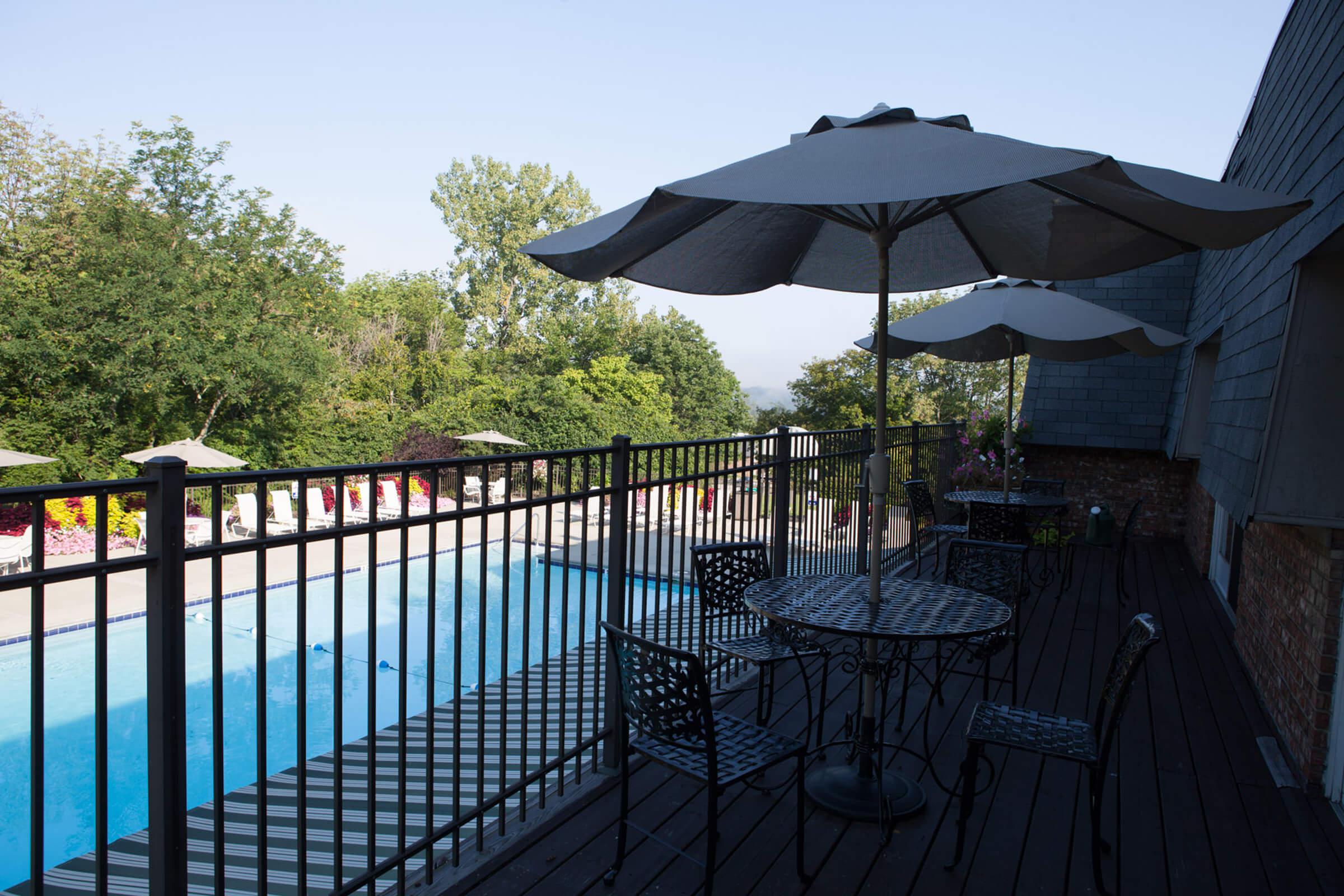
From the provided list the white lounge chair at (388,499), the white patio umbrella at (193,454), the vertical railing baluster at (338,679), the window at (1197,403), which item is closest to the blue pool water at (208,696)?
the vertical railing baluster at (338,679)

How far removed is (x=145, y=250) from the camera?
19781 millimetres

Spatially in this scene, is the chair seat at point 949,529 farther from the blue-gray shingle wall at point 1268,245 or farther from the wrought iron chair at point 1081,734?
the wrought iron chair at point 1081,734

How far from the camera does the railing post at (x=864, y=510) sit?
6.05 metres

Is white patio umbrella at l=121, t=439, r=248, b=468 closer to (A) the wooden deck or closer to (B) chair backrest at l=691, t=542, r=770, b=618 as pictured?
(B) chair backrest at l=691, t=542, r=770, b=618

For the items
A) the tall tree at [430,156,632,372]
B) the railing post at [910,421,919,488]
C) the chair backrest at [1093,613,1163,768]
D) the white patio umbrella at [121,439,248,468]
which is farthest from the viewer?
the tall tree at [430,156,632,372]

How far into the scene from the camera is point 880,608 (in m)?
2.93

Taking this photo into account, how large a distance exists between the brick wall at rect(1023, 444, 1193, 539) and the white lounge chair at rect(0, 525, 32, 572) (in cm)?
1359

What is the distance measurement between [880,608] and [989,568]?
4.31 ft

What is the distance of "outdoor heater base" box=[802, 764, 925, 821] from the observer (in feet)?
9.39

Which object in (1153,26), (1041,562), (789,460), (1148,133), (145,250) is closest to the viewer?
(789,460)

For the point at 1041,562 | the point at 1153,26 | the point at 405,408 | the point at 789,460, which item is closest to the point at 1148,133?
the point at 1153,26

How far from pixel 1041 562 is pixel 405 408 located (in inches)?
1001

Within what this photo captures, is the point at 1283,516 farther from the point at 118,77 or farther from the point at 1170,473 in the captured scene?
the point at 118,77

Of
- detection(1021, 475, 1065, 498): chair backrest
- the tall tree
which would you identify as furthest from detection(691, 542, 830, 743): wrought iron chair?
the tall tree
